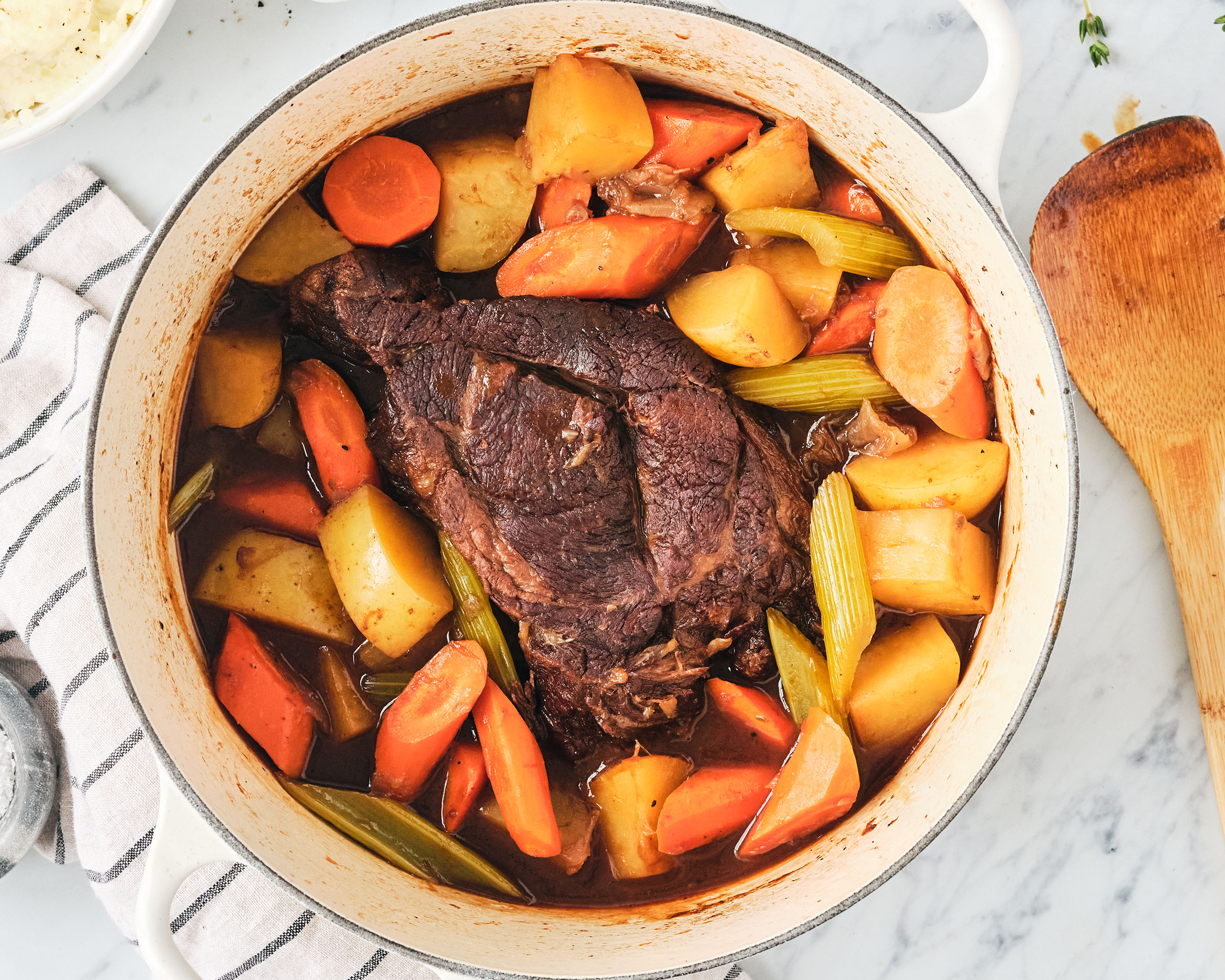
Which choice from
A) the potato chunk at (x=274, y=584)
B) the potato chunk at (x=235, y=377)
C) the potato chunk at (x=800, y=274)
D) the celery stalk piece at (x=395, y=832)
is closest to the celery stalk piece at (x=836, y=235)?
the potato chunk at (x=800, y=274)

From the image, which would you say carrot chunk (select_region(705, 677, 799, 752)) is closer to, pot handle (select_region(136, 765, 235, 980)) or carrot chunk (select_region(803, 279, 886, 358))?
carrot chunk (select_region(803, 279, 886, 358))

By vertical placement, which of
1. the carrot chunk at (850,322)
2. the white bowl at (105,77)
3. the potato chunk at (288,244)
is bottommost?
the carrot chunk at (850,322)

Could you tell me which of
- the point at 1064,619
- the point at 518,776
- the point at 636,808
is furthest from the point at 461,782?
the point at 1064,619

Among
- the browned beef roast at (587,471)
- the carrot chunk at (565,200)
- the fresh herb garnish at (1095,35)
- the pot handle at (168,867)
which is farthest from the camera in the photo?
the fresh herb garnish at (1095,35)

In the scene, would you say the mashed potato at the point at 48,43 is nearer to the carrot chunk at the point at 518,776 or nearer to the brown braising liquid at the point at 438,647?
the brown braising liquid at the point at 438,647

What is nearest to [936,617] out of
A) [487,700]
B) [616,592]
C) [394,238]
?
[616,592]

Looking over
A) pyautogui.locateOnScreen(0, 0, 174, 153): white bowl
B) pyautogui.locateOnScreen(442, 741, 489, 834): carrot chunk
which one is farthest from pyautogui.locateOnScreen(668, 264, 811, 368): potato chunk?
pyautogui.locateOnScreen(0, 0, 174, 153): white bowl
